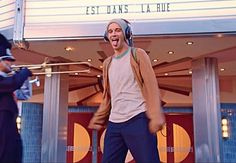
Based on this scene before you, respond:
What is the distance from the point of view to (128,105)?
225 cm

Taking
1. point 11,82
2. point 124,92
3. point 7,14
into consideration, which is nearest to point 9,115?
point 11,82

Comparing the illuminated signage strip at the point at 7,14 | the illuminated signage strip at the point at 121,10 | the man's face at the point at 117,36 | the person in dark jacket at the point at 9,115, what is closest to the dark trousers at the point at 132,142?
the man's face at the point at 117,36

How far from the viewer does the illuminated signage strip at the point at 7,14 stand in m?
5.24

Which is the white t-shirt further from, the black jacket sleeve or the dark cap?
the dark cap

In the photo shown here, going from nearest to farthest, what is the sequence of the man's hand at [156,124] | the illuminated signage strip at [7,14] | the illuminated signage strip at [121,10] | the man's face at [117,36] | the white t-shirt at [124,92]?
1. the man's hand at [156,124]
2. the white t-shirt at [124,92]
3. the man's face at [117,36]
4. the illuminated signage strip at [121,10]
5. the illuminated signage strip at [7,14]

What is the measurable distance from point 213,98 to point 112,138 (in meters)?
4.47

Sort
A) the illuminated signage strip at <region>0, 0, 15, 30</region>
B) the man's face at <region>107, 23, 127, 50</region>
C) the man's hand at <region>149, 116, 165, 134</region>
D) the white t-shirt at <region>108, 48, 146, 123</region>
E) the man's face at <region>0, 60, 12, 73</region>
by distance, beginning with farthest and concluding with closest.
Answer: the illuminated signage strip at <region>0, 0, 15, 30</region>, the man's face at <region>0, 60, 12, 73</region>, the man's face at <region>107, 23, 127, 50</region>, the white t-shirt at <region>108, 48, 146, 123</region>, the man's hand at <region>149, 116, 165, 134</region>

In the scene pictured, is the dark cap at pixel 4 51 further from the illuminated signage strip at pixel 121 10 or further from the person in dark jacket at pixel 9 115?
the illuminated signage strip at pixel 121 10

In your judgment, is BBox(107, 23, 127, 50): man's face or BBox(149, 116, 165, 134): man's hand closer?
BBox(149, 116, 165, 134): man's hand

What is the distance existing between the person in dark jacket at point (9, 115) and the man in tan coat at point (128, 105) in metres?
0.54

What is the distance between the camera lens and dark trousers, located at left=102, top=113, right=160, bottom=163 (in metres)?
2.13

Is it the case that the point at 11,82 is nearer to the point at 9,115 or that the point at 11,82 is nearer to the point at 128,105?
the point at 9,115

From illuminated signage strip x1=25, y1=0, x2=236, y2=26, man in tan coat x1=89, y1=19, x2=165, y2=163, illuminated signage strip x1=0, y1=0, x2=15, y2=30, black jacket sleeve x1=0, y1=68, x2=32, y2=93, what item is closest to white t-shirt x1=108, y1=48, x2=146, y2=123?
man in tan coat x1=89, y1=19, x2=165, y2=163

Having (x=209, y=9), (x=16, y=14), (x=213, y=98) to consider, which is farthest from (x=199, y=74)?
(x=16, y=14)
